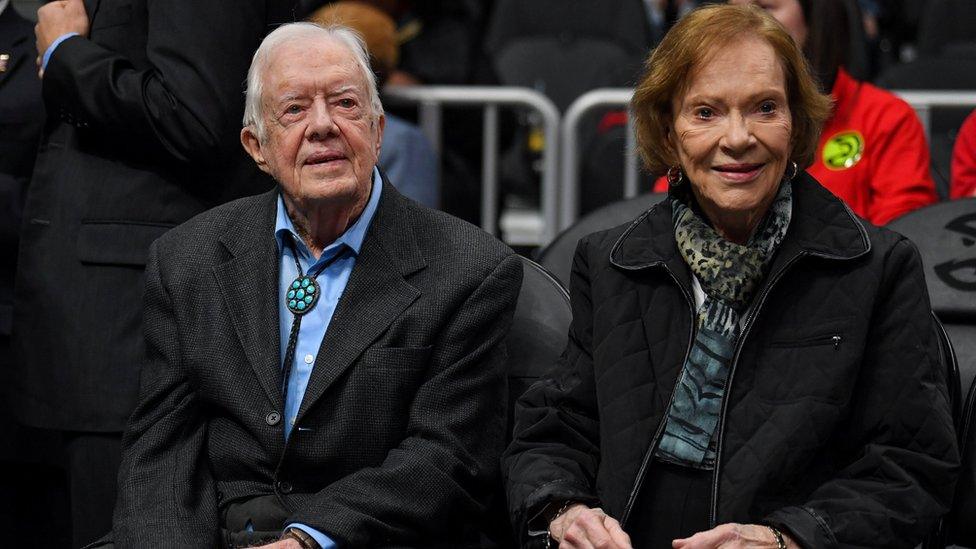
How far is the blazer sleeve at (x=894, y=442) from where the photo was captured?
8.70 feet

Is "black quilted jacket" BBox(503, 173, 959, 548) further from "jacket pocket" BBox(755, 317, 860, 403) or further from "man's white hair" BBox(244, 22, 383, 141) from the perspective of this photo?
"man's white hair" BBox(244, 22, 383, 141)

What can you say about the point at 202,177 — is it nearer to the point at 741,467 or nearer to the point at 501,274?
the point at 501,274

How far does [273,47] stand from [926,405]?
1.51 metres

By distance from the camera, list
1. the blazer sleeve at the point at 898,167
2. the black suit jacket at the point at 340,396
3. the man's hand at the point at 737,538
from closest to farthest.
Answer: the man's hand at the point at 737,538, the black suit jacket at the point at 340,396, the blazer sleeve at the point at 898,167

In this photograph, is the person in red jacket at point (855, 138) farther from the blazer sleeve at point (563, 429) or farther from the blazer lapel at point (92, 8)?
the blazer lapel at point (92, 8)

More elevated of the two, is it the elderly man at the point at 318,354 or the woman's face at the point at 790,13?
the woman's face at the point at 790,13

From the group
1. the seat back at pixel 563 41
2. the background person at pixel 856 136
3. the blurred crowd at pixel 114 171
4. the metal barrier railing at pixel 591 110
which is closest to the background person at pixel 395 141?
the blurred crowd at pixel 114 171

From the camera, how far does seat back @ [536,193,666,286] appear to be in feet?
12.0

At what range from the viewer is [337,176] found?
3.11 m

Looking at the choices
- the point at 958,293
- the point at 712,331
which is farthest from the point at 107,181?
the point at 958,293

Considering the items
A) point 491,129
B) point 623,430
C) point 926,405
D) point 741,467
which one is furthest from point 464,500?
point 491,129

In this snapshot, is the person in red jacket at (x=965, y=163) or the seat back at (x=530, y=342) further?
the person in red jacket at (x=965, y=163)

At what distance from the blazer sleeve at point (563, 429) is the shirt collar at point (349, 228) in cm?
47

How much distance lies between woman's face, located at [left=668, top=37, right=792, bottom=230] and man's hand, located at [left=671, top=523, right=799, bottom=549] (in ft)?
2.04
